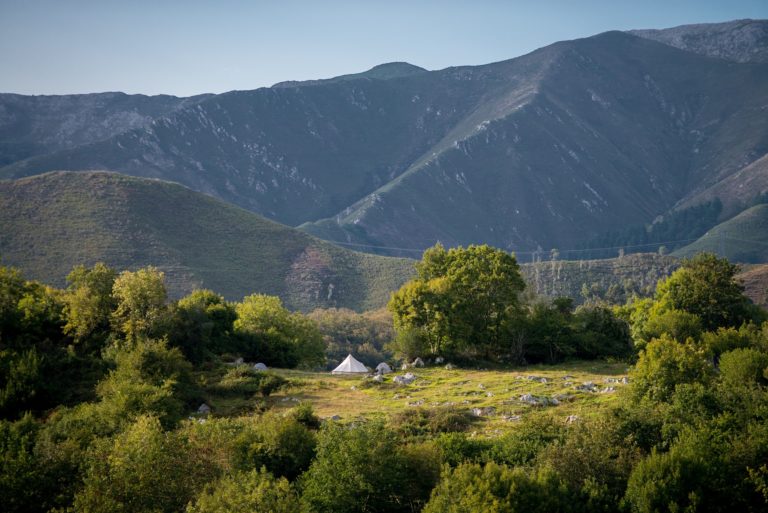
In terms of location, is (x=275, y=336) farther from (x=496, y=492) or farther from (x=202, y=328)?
(x=496, y=492)

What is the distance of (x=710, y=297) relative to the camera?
5972cm

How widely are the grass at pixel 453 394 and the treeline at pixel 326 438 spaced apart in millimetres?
1788

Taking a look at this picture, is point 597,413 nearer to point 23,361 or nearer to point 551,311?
point 551,311

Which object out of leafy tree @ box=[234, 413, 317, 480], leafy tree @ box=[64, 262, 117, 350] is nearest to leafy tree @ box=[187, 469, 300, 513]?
leafy tree @ box=[234, 413, 317, 480]

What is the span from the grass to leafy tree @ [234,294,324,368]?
299 inches

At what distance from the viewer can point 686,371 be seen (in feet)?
139

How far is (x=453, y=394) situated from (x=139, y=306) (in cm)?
2366

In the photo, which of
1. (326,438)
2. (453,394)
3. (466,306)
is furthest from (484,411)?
(466,306)

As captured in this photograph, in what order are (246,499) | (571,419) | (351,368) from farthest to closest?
(351,368) → (571,419) → (246,499)

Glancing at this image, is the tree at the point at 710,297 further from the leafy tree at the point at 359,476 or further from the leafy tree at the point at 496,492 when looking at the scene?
the leafy tree at the point at 359,476

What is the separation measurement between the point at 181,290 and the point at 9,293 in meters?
80.8

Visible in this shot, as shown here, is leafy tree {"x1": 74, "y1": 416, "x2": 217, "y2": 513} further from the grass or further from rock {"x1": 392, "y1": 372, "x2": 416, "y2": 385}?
rock {"x1": 392, "y1": 372, "x2": 416, "y2": 385}

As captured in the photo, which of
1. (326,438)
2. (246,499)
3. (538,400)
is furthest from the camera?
(538,400)

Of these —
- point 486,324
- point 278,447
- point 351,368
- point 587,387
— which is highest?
point 486,324
